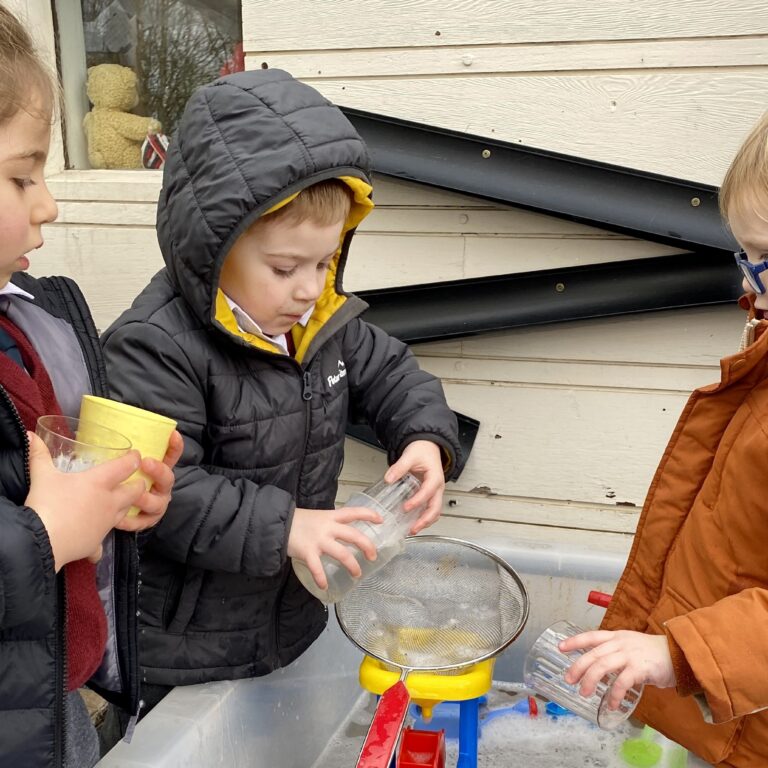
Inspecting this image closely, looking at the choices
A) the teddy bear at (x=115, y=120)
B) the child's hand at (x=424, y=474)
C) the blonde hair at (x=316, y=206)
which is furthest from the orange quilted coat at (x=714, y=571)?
the teddy bear at (x=115, y=120)

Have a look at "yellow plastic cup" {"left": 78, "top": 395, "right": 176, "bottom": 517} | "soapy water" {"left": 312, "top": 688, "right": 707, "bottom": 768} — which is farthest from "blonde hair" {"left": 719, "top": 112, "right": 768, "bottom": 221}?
"soapy water" {"left": 312, "top": 688, "right": 707, "bottom": 768}

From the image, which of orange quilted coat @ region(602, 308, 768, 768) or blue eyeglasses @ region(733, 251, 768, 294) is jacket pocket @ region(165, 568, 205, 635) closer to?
orange quilted coat @ region(602, 308, 768, 768)

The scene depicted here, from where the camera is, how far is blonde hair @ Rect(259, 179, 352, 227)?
1.08 metres

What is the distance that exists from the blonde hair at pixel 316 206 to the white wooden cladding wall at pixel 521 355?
0.69 metres

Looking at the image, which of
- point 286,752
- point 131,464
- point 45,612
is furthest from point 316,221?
point 286,752

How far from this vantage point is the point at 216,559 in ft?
3.58

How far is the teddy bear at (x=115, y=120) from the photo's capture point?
197 cm

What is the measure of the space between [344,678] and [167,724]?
504mm

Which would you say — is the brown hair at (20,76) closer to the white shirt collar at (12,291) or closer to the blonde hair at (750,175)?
the white shirt collar at (12,291)

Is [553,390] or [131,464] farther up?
[131,464]

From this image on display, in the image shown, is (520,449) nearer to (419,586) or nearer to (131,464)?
(419,586)

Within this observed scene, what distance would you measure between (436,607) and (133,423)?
0.66 m

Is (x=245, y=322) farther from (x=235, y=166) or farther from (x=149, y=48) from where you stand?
(x=149, y=48)

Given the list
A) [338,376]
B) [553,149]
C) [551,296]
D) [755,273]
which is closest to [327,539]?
[338,376]
